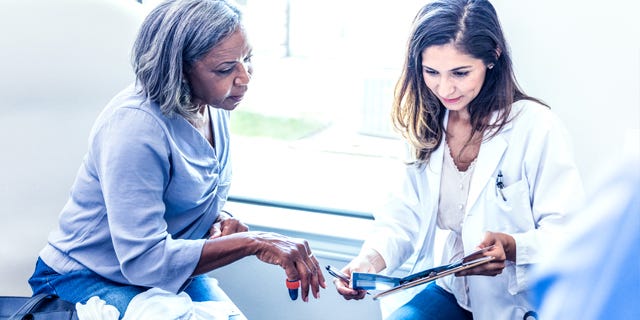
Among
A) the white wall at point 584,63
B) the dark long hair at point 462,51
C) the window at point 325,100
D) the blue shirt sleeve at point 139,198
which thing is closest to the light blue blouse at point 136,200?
the blue shirt sleeve at point 139,198

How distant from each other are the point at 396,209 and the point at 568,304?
131 cm

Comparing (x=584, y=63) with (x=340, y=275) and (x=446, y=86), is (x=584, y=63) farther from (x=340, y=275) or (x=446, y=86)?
(x=340, y=275)

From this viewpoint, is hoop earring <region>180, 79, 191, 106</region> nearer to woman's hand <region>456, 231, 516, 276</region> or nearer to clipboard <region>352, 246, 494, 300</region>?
clipboard <region>352, 246, 494, 300</region>

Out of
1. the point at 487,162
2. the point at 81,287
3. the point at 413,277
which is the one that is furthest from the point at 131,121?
the point at 487,162

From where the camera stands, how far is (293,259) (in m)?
1.70

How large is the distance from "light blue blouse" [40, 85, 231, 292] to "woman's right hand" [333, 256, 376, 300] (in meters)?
0.33

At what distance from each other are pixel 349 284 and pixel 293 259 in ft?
0.51

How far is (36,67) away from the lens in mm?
1930

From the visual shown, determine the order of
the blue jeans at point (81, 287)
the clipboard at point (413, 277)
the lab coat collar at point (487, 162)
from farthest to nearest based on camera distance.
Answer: the lab coat collar at point (487, 162), the blue jeans at point (81, 287), the clipboard at point (413, 277)

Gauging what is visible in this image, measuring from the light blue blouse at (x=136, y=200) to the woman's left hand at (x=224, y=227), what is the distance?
0.09 m

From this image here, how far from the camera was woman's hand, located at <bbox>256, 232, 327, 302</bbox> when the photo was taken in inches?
66.7

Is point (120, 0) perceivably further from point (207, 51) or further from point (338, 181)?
point (338, 181)

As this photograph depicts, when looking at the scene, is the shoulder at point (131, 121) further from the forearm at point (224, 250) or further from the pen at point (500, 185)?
the pen at point (500, 185)

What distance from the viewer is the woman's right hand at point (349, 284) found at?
5.82 ft
